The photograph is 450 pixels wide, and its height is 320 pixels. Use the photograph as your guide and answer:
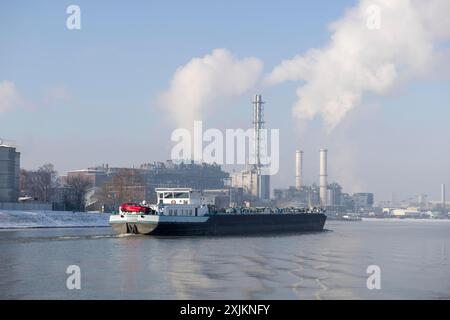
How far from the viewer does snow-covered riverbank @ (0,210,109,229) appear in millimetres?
96963

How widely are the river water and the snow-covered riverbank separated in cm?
3694

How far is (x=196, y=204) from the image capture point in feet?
289

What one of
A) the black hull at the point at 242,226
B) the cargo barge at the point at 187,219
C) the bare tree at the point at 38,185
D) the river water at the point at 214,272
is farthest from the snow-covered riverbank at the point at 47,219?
the bare tree at the point at 38,185

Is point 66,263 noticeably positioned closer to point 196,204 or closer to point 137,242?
point 137,242

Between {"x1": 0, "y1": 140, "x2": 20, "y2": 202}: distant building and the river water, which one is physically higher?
{"x1": 0, "y1": 140, "x2": 20, "y2": 202}: distant building

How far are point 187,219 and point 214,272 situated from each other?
1700 inches

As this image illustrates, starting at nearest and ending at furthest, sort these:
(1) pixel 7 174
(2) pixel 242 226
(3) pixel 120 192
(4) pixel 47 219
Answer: (2) pixel 242 226, (4) pixel 47 219, (1) pixel 7 174, (3) pixel 120 192

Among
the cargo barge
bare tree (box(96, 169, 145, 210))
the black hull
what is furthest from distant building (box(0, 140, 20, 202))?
the black hull

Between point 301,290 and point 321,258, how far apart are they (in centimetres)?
1790

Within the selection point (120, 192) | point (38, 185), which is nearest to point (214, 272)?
point (120, 192)

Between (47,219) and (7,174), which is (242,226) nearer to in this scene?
(47,219)

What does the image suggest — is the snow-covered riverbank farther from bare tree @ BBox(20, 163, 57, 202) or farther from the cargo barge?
bare tree @ BBox(20, 163, 57, 202)

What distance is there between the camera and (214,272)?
133 ft
